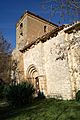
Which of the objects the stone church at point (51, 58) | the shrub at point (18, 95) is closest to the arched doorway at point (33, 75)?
the stone church at point (51, 58)

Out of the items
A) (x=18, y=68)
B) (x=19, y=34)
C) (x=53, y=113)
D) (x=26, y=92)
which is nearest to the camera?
(x=53, y=113)

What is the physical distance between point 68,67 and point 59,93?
227cm

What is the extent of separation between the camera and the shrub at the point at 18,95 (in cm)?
1438

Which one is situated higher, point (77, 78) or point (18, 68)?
point (18, 68)

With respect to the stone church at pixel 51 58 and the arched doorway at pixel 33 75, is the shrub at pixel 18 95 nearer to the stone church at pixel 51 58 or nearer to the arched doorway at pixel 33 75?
the stone church at pixel 51 58

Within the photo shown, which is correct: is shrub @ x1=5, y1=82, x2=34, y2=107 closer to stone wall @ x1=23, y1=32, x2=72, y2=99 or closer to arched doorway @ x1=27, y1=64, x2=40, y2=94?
stone wall @ x1=23, y1=32, x2=72, y2=99

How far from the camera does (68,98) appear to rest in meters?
14.3

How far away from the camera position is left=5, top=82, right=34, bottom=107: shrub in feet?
47.2

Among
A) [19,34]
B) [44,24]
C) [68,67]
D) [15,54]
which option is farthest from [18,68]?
[68,67]

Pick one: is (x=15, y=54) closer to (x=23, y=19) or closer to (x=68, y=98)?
(x=23, y=19)

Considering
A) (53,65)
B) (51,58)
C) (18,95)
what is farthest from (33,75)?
(18,95)

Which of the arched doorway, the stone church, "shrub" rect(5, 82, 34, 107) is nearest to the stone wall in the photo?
the stone church

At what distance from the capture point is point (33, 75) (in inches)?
781

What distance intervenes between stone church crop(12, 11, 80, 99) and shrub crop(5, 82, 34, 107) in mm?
2168
